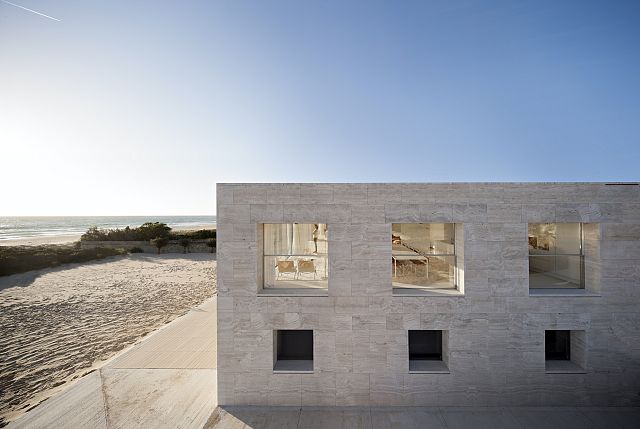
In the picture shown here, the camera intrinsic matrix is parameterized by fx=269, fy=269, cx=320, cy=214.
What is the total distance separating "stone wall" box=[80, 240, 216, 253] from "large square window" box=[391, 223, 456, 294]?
36.5 m

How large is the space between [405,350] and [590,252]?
5.57m

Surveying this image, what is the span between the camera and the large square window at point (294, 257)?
7.31m

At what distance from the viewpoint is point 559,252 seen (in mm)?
7645

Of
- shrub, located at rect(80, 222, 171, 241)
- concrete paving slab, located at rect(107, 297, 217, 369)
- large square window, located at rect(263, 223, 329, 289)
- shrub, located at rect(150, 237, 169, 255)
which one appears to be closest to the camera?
large square window, located at rect(263, 223, 329, 289)

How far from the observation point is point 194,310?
614 inches

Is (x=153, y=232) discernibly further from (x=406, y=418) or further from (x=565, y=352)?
(x=565, y=352)

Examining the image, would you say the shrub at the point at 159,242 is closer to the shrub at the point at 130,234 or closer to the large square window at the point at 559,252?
the shrub at the point at 130,234

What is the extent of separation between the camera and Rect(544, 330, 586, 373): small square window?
704 centimetres

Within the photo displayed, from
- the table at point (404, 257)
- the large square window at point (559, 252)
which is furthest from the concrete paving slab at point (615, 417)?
the table at point (404, 257)

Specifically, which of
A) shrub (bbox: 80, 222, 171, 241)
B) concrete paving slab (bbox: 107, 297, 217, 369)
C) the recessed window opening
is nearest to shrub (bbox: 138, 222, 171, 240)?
shrub (bbox: 80, 222, 171, 241)

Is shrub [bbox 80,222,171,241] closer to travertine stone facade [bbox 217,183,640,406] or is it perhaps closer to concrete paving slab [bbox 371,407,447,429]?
travertine stone facade [bbox 217,183,640,406]

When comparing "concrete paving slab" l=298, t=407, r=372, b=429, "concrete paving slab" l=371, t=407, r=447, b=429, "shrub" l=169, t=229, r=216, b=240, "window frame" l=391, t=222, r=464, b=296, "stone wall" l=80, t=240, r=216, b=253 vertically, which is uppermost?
"window frame" l=391, t=222, r=464, b=296

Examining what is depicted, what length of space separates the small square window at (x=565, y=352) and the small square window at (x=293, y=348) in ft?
20.9

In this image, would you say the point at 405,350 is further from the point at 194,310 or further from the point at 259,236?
the point at 194,310
